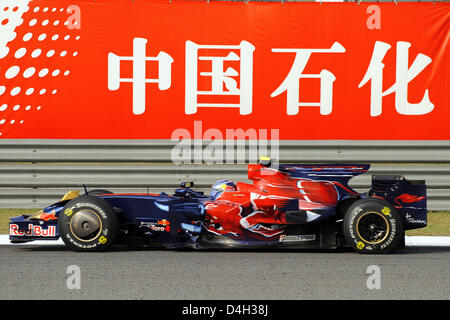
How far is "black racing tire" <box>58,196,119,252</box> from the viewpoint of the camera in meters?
8.25

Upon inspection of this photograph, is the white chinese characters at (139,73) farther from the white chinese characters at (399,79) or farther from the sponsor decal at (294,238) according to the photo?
the sponsor decal at (294,238)

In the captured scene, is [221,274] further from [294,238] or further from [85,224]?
[85,224]

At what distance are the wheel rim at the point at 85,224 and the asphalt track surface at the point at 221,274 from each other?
0.78 ft

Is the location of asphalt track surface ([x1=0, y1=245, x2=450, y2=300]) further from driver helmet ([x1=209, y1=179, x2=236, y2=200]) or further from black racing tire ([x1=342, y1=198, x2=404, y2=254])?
driver helmet ([x1=209, y1=179, x2=236, y2=200])

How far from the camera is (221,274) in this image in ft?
23.0

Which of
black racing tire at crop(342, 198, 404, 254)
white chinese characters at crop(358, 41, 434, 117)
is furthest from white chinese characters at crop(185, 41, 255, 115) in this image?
black racing tire at crop(342, 198, 404, 254)

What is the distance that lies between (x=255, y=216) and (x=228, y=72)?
3922mm

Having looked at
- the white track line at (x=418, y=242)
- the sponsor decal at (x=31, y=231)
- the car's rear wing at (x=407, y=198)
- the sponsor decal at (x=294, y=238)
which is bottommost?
the white track line at (x=418, y=242)

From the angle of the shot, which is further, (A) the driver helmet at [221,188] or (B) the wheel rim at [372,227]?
(A) the driver helmet at [221,188]

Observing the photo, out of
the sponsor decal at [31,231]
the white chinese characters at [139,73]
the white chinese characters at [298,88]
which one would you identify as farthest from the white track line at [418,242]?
the white chinese characters at [139,73]

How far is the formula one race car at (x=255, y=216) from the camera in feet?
27.1

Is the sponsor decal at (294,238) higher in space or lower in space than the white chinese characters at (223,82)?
lower

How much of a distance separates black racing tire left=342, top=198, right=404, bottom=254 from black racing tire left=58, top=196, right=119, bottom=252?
8.14ft
